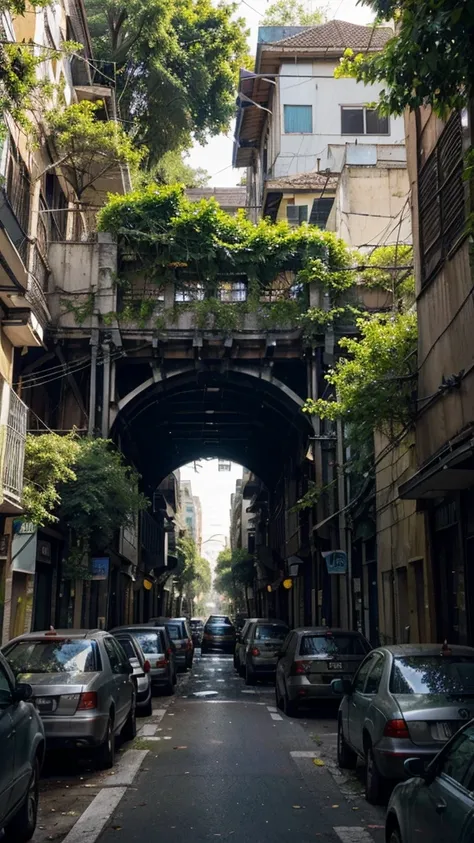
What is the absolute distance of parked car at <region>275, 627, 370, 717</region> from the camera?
48.9 ft

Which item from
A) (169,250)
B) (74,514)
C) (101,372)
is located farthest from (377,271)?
(74,514)

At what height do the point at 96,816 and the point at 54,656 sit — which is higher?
the point at 54,656

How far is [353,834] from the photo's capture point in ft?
23.3

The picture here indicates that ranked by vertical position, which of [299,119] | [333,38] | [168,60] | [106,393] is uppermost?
[333,38]

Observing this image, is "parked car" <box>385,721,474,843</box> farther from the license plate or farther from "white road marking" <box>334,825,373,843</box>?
the license plate

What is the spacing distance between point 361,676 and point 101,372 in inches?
745

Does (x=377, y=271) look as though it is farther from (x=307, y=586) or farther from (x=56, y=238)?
(x=307, y=586)

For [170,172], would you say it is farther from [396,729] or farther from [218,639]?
[396,729]

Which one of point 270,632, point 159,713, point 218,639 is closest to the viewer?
point 159,713

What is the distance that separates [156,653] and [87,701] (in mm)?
10432

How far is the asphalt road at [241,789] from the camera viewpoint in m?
7.20

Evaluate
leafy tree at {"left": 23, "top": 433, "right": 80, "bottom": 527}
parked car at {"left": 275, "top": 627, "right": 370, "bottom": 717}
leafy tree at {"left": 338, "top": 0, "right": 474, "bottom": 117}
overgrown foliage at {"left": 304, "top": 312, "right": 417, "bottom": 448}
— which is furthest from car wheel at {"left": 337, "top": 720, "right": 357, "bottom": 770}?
leafy tree at {"left": 23, "top": 433, "right": 80, "bottom": 527}

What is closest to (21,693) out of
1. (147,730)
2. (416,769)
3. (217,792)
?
(217,792)

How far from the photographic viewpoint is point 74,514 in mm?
22719
